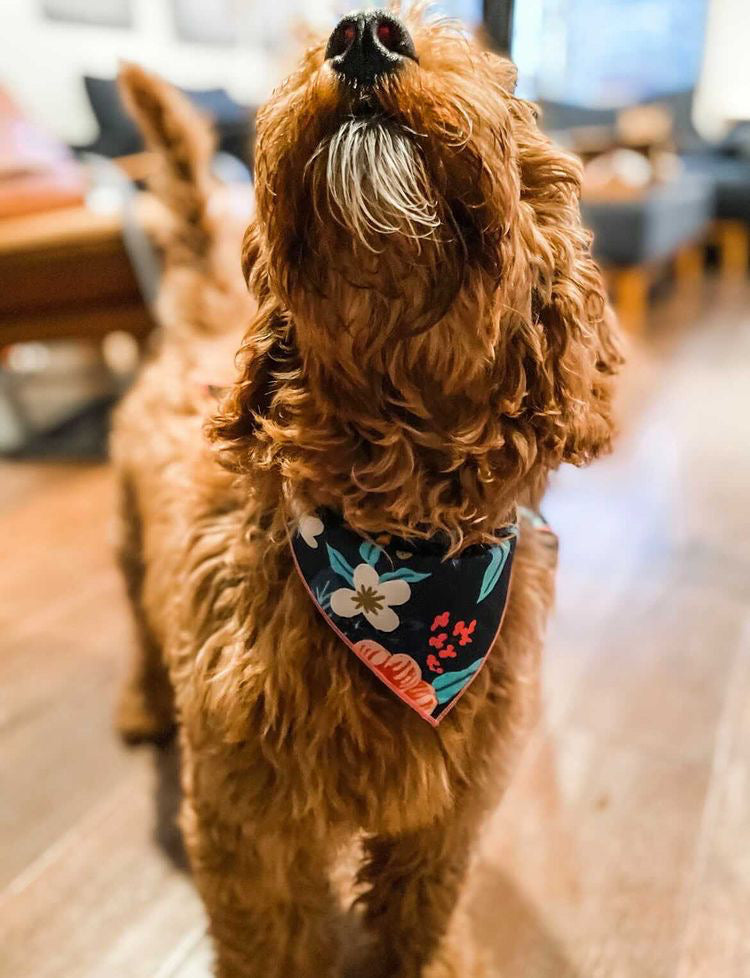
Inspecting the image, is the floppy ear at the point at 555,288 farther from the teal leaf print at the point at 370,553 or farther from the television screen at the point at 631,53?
the television screen at the point at 631,53

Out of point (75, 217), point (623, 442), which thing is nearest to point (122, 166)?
point (75, 217)

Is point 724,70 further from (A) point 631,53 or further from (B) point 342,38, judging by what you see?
(B) point 342,38

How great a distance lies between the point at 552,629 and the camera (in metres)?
1.95

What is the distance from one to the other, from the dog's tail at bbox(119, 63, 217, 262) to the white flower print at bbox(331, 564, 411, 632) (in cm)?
86

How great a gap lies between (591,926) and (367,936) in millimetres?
341

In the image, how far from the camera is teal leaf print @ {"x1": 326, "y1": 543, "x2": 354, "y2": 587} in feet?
2.90

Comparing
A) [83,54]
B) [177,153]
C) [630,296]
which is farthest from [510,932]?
[83,54]

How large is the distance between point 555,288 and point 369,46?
11.5 inches

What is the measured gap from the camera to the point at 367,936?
4.20 ft

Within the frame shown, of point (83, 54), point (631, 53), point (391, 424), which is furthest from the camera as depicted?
point (631, 53)

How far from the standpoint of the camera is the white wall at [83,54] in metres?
4.57

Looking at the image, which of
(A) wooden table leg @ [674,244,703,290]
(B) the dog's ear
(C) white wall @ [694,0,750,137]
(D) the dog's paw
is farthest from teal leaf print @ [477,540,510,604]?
(C) white wall @ [694,0,750,137]

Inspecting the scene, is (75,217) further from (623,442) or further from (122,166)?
(623,442)

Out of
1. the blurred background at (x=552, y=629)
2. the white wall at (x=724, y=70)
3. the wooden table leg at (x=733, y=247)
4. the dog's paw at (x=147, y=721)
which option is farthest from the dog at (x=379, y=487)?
the white wall at (x=724, y=70)
